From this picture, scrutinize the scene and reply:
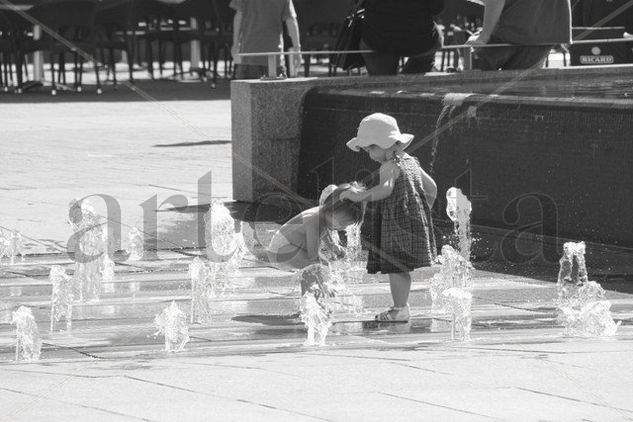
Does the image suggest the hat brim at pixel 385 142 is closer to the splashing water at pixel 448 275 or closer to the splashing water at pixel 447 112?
the splashing water at pixel 448 275

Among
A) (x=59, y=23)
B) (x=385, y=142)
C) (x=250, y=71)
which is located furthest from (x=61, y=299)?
(x=59, y=23)

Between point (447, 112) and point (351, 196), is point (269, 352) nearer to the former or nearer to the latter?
point (351, 196)

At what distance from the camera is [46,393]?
5.67m

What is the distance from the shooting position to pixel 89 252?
31.9 feet

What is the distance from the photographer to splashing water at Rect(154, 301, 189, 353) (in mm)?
6855

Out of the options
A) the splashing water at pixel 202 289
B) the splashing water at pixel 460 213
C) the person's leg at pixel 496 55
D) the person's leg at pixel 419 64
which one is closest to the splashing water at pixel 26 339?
the splashing water at pixel 202 289

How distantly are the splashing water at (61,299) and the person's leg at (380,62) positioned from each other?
16.2 feet

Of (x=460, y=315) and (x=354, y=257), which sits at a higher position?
(x=354, y=257)

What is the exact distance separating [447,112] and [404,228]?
3305 mm

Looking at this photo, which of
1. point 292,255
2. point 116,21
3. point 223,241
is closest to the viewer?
point 292,255

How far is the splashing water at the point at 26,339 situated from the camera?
6.63 meters

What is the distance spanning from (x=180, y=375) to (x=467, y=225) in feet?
15.5

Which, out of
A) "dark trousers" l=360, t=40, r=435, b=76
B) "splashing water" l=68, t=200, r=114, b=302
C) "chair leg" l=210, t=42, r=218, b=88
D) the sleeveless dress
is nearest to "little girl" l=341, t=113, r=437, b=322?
the sleeveless dress

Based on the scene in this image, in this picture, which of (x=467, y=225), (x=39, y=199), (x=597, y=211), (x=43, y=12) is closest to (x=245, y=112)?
(x=39, y=199)
